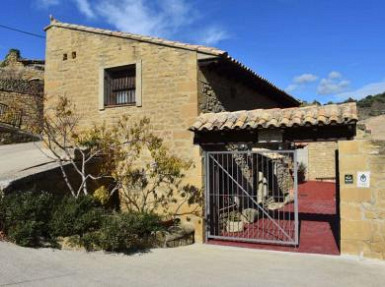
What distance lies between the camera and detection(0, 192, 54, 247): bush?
713cm

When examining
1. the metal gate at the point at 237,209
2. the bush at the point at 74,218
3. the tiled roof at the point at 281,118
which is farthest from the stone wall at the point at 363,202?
the bush at the point at 74,218

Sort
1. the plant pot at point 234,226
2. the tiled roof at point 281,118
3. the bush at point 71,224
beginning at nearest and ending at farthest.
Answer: the bush at point 71,224 → the tiled roof at point 281,118 → the plant pot at point 234,226

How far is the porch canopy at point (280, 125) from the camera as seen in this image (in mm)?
8164

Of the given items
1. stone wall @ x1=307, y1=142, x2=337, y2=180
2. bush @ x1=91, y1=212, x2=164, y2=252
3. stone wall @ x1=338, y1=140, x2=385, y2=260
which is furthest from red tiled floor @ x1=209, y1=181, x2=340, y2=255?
stone wall @ x1=307, y1=142, x2=337, y2=180

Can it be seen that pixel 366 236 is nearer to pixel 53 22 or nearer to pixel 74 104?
pixel 74 104

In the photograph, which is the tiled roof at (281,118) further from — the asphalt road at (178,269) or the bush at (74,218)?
the bush at (74,218)

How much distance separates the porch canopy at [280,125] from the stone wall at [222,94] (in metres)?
0.71

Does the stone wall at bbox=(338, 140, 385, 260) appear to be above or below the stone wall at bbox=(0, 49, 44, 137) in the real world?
below

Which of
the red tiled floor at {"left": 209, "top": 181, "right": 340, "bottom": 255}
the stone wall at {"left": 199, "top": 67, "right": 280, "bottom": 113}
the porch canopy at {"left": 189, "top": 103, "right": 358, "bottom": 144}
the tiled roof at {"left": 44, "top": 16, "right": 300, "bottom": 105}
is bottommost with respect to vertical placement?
the red tiled floor at {"left": 209, "top": 181, "right": 340, "bottom": 255}

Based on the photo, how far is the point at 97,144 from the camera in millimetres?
9883

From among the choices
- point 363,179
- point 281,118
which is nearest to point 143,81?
point 281,118

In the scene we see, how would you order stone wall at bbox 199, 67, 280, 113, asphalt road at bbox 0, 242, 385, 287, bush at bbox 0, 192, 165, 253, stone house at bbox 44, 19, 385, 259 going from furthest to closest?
stone wall at bbox 199, 67, 280, 113 < stone house at bbox 44, 19, 385, 259 < bush at bbox 0, 192, 165, 253 < asphalt road at bbox 0, 242, 385, 287

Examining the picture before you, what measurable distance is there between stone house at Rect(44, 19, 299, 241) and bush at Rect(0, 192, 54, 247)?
3.56 metres

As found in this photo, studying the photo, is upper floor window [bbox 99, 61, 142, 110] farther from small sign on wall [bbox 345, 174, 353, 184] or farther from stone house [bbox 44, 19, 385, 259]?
small sign on wall [bbox 345, 174, 353, 184]
